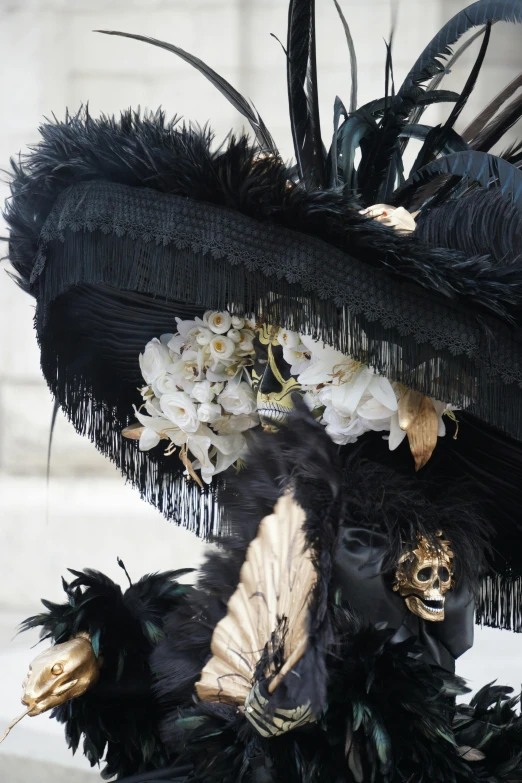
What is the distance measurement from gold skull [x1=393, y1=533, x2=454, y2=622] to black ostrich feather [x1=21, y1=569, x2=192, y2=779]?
26 cm

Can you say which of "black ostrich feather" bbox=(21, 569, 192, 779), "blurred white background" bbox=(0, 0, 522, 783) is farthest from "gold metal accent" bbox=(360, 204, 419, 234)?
"blurred white background" bbox=(0, 0, 522, 783)

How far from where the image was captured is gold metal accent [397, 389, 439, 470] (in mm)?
680

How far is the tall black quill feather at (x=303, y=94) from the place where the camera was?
2.55 ft

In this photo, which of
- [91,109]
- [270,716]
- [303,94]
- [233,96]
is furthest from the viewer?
[91,109]

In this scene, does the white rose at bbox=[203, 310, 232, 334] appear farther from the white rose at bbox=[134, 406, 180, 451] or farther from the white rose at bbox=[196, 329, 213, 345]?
the white rose at bbox=[134, 406, 180, 451]

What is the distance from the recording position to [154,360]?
2.84 ft

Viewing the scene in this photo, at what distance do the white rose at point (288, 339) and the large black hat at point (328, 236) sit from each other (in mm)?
59

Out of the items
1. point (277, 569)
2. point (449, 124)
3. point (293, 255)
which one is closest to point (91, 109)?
point (449, 124)

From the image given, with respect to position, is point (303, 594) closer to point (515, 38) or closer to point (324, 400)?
point (324, 400)

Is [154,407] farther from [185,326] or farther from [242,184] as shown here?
[242,184]

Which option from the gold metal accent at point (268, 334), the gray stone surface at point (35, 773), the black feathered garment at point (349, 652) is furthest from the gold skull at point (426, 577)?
the gray stone surface at point (35, 773)

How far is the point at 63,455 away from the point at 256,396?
5.13ft

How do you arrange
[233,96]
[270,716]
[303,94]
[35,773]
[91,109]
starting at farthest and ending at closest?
[91,109]
[35,773]
[233,96]
[303,94]
[270,716]

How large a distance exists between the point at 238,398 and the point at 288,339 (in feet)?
0.39
